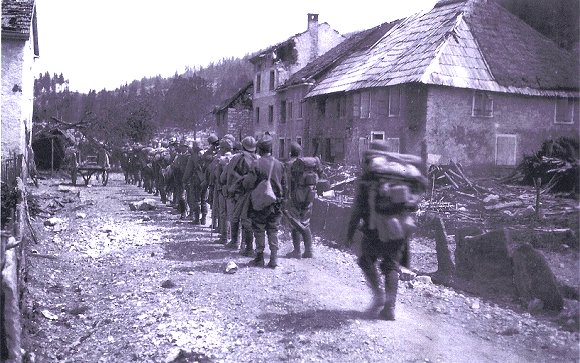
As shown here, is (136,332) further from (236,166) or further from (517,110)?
(517,110)

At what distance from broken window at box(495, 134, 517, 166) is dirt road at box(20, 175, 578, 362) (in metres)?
16.9

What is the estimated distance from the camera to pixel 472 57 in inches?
968

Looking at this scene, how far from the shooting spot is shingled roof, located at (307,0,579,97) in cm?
2394

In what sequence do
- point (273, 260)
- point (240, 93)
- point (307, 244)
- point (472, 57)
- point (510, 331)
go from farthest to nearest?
point (240, 93) < point (472, 57) < point (307, 244) < point (273, 260) < point (510, 331)

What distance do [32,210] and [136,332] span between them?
850 cm

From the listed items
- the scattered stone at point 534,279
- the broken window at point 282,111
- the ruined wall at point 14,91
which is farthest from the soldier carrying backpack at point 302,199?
the broken window at point 282,111

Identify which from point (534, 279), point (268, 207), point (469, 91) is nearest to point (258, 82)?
point (469, 91)

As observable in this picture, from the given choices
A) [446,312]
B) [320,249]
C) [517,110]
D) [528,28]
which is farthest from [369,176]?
[528,28]

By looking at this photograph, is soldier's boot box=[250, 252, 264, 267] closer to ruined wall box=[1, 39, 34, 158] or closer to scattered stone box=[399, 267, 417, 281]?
scattered stone box=[399, 267, 417, 281]

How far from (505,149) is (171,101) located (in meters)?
58.6

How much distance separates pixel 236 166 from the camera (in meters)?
9.12

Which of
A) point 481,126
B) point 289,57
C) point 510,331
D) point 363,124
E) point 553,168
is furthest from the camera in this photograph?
point 289,57

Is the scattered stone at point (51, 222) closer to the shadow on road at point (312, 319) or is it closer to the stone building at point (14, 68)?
the stone building at point (14, 68)

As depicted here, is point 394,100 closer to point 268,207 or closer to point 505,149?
point 505,149
